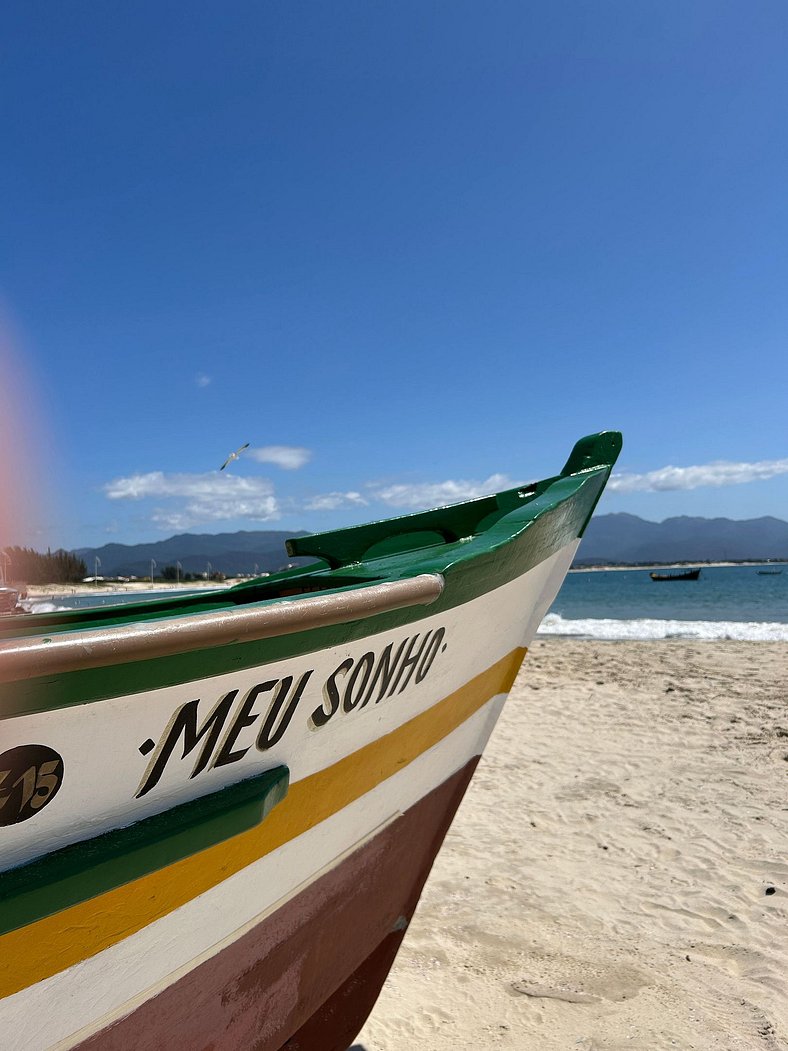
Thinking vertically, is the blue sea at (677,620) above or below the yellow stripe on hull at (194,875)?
below

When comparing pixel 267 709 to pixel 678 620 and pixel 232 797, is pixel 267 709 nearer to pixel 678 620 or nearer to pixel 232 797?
pixel 232 797

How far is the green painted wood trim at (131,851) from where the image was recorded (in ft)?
3.51

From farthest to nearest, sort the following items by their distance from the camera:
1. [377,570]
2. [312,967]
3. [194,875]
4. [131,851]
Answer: [377,570]
[312,967]
[194,875]
[131,851]

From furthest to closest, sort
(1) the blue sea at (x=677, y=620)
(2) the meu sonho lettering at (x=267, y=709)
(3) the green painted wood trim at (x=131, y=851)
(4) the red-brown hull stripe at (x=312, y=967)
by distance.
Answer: (1) the blue sea at (x=677, y=620)
(4) the red-brown hull stripe at (x=312, y=967)
(2) the meu sonho lettering at (x=267, y=709)
(3) the green painted wood trim at (x=131, y=851)

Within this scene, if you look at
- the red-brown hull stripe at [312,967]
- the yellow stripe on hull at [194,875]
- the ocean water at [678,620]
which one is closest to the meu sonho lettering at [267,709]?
the yellow stripe on hull at [194,875]

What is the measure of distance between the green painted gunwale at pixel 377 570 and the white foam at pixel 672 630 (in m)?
16.1

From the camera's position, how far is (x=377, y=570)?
2.22 meters

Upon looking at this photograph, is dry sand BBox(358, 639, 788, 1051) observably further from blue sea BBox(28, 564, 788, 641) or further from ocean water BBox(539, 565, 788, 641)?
ocean water BBox(539, 565, 788, 641)

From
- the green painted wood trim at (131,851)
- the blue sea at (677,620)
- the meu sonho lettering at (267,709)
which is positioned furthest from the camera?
the blue sea at (677,620)

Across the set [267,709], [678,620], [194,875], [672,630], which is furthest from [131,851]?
[678,620]

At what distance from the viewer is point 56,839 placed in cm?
113

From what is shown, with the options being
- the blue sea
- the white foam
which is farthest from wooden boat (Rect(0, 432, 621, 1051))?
the white foam

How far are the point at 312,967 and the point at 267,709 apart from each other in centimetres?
113

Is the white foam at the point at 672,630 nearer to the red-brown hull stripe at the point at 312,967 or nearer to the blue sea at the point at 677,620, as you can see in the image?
the blue sea at the point at 677,620
